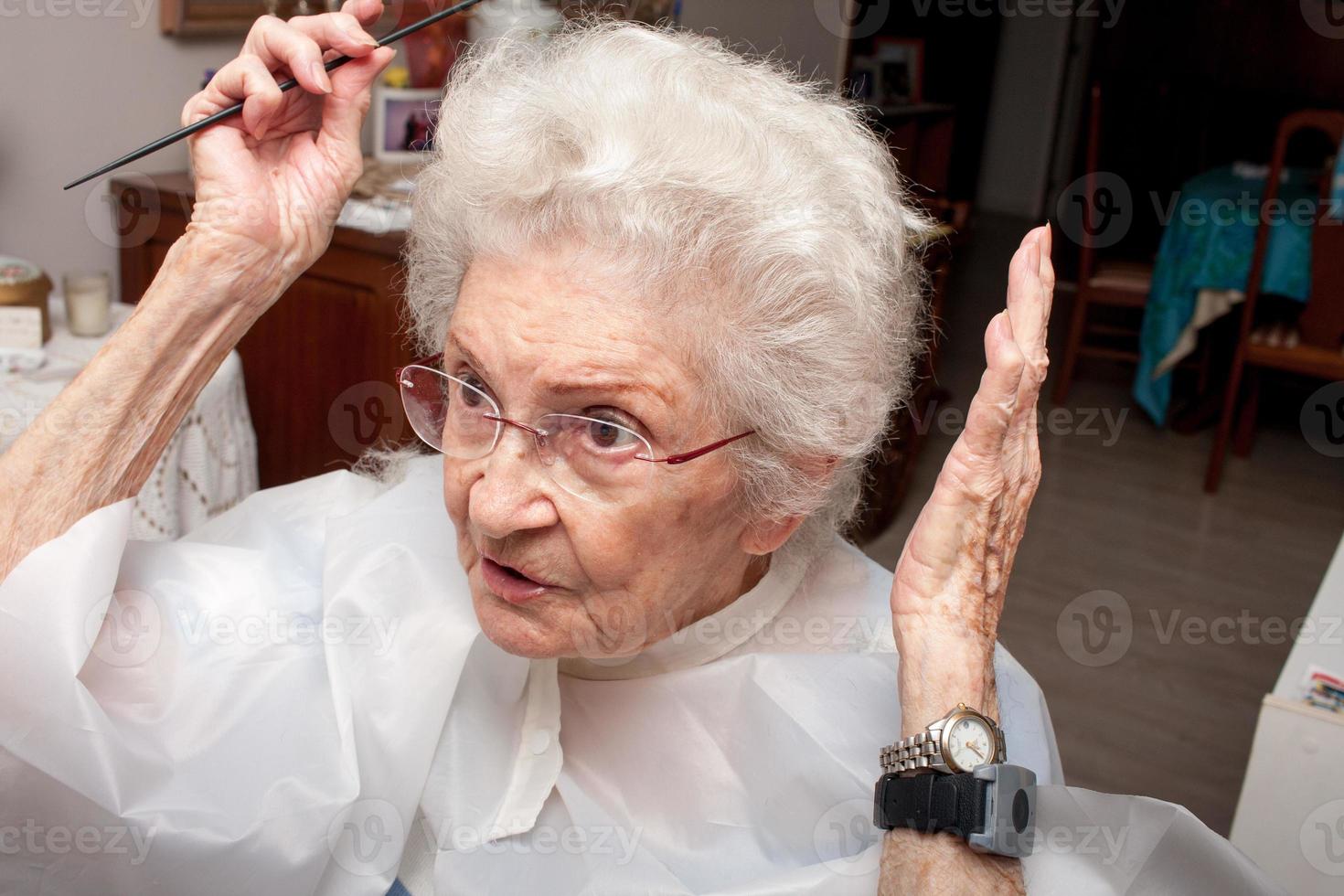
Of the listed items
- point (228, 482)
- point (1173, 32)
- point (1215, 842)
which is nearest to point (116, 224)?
point (228, 482)

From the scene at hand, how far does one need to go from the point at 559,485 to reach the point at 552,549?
6cm

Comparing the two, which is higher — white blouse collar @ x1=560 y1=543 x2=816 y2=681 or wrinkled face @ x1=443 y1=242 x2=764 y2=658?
wrinkled face @ x1=443 y1=242 x2=764 y2=658

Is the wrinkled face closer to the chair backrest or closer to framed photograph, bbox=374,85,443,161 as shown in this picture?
framed photograph, bbox=374,85,443,161

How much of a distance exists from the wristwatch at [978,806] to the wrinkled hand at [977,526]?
67mm

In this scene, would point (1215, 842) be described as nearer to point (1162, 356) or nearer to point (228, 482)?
point (228, 482)

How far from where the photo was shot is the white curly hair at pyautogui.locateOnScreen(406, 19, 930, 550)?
109cm

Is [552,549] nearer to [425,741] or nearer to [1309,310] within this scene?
[425,741]

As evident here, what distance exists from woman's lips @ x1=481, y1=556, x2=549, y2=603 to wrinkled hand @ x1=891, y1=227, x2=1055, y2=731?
35 cm

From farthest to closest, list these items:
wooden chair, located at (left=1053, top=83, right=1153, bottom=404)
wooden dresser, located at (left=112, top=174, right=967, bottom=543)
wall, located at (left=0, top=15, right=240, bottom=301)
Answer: wooden chair, located at (left=1053, top=83, right=1153, bottom=404)
wooden dresser, located at (left=112, top=174, right=967, bottom=543)
wall, located at (left=0, top=15, right=240, bottom=301)

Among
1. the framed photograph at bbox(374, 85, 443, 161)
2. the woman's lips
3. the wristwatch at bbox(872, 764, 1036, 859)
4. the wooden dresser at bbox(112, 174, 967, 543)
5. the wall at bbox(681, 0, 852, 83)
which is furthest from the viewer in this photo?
the wall at bbox(681, 0, 852, 83)

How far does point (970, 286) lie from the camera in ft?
24.3

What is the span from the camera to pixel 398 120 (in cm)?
328

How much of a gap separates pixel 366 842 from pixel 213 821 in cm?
16

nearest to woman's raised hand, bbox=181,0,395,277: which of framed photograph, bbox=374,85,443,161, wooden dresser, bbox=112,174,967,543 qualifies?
wooden dresser, bbox=112,174,967,543
